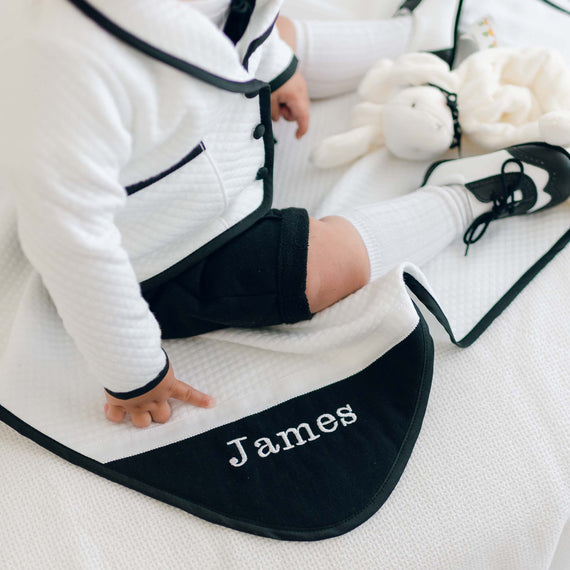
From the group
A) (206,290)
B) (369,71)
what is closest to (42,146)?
(206,290)

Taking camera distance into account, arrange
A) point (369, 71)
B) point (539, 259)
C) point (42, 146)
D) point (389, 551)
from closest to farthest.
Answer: point (42, 146)
point (389, 551)
point (539, 259)
point (369, 71)

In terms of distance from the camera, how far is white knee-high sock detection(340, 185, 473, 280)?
0.81 meters

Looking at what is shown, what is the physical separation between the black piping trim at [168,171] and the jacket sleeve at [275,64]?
0.83ft

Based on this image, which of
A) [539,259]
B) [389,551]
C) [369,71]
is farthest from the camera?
[369,71]

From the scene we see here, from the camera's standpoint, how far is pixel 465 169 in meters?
0.91

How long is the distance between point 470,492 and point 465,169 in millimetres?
478

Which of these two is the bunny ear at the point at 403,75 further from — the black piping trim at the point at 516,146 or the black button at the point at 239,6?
the black button at the point at 239,6

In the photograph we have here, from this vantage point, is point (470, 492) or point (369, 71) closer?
point (470, 492)

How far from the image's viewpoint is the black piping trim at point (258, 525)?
2.14 feet

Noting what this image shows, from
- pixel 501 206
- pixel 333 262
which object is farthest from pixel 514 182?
pixel 333 262

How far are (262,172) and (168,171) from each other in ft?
0.53

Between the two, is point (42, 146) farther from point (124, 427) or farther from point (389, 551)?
point (389, 551)

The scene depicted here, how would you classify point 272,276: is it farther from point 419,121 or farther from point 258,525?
point 419,121

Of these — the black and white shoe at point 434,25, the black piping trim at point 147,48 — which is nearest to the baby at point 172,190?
the black piping trim at point 147,48
